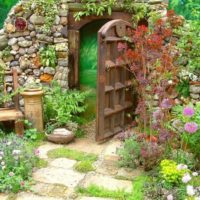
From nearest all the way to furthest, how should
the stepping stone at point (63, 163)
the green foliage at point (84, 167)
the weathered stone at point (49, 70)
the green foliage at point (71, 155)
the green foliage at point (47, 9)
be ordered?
the green foliage at point (84, 167) < the stepping stone at point (63, 163) < the green foliage at point (71, 155) < the green foliage at point (47, 9) < the weathered stone at point (49, 70)

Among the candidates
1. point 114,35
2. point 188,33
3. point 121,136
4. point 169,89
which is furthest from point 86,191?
point 188,33

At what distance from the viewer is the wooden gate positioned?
560 cm

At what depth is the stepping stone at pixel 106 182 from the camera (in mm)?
4418

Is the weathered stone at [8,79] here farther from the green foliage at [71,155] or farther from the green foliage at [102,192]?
the green foliage at [102,192]

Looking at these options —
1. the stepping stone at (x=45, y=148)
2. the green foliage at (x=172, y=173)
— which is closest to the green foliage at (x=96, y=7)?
the stepping stone at (x=45, y=148)

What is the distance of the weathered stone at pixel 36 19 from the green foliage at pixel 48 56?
0.45 m

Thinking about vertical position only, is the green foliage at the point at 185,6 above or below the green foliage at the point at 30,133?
above

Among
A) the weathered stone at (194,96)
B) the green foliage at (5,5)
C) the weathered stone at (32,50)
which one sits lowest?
the weathered stone at (194,96)

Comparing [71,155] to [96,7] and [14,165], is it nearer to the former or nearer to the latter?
[14,165]

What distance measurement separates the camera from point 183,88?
5.96 m

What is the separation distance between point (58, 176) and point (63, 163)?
45cm

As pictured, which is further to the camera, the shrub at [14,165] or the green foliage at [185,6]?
the green foliage at [185,6]

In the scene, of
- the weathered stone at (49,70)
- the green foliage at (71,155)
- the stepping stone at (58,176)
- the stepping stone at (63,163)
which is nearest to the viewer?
the stepping stone at (58,176)

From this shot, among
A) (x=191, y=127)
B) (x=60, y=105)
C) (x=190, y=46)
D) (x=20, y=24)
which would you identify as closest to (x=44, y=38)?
(x=20, y=24)
